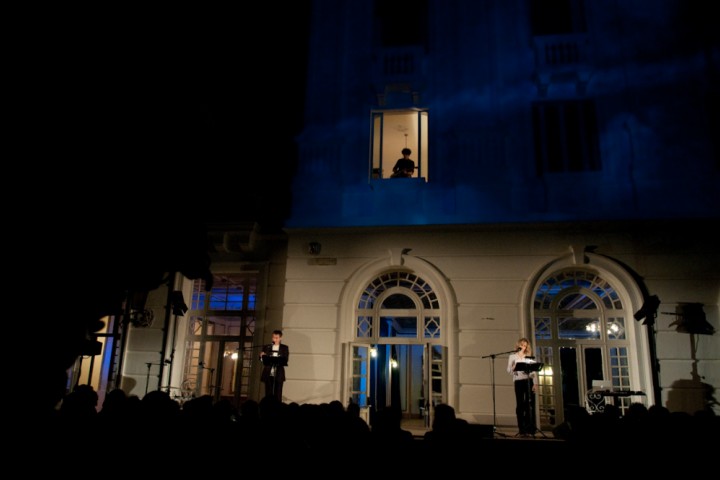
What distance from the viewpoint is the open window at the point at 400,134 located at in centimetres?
1262

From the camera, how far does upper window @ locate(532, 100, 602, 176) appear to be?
12.0 meters

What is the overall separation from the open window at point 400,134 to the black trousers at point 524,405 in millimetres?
4999

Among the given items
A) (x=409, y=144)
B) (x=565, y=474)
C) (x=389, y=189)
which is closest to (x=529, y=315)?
(x=389, y=189)

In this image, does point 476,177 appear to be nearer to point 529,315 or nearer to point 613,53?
point 529,315

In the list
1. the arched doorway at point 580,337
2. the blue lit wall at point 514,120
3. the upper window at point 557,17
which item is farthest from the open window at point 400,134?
the arched doorway at point 580,337

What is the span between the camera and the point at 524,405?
1016 cm

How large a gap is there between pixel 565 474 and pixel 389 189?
856 centimetres

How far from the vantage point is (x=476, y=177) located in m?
12.0

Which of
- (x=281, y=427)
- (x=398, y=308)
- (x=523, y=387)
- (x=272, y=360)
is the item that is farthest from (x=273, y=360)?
(x=281, y=427)

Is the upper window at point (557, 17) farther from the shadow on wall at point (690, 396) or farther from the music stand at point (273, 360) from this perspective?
the music stand at point (273, 360)

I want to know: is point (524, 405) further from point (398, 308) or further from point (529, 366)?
point (398, 308)

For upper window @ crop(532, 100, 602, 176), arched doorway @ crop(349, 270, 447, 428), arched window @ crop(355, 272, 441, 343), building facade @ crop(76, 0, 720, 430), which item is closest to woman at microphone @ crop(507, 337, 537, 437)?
building facade @ crop(76, 0, 720, 430)

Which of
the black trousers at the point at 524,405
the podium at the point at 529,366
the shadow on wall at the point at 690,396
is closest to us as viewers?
the podium at the point at 529,366

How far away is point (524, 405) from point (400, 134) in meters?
7.34
